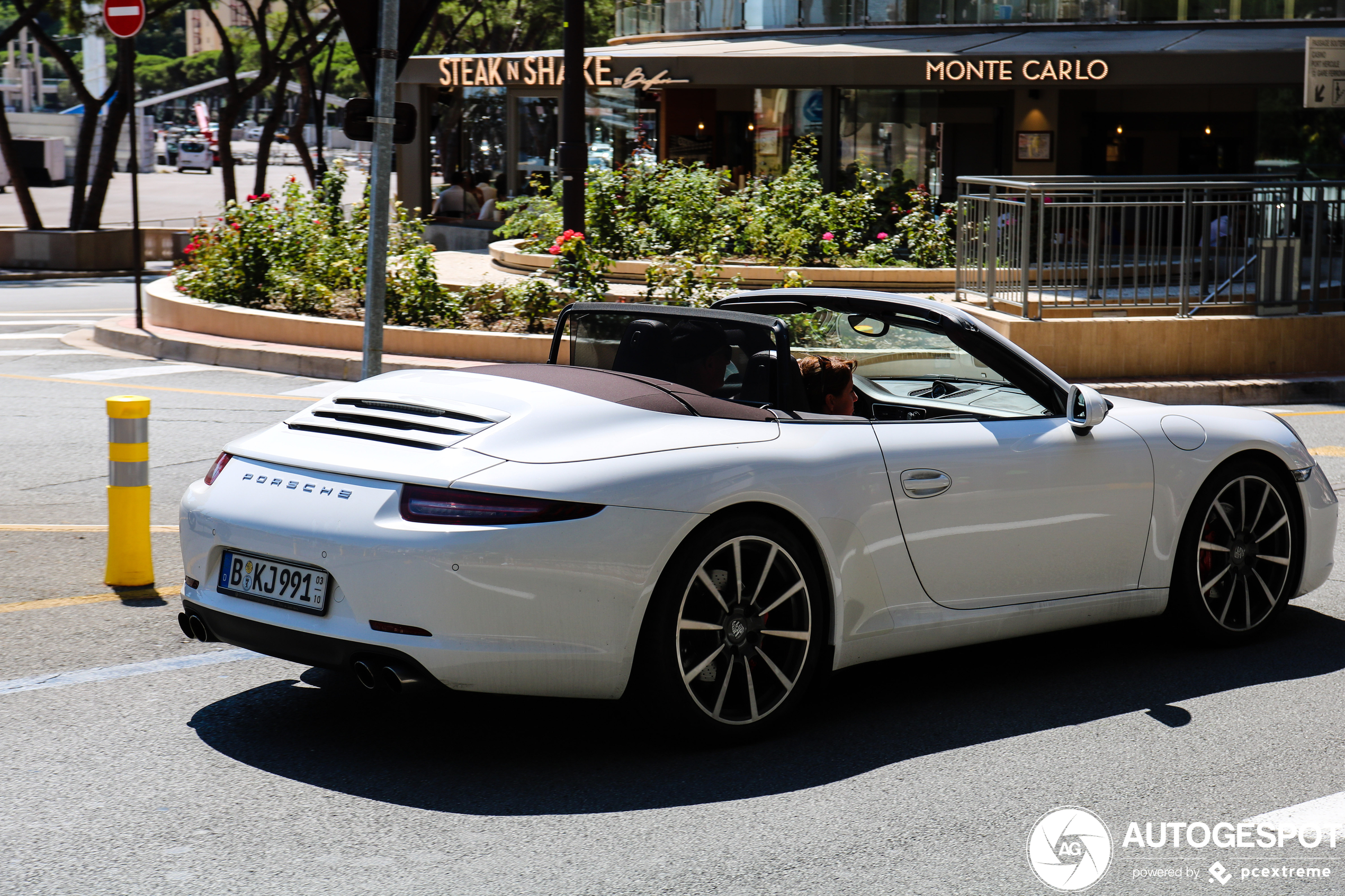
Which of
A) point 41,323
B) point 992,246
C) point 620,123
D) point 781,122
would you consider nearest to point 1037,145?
point 781,122

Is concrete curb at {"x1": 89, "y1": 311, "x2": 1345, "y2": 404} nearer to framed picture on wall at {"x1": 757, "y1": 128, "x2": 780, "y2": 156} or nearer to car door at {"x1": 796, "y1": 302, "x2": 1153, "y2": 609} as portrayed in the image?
car door at {"x1": 796, "y1": 302, "x2": 1153, "y2": 609}

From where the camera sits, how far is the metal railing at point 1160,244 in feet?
45.8

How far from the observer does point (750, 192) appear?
68.6ft

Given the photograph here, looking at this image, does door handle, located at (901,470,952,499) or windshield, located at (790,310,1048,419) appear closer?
door handle, located at (901,470,952,499)

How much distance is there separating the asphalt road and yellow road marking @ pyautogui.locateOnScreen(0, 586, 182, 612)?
28mm

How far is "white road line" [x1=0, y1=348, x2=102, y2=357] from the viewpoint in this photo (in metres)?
16.4

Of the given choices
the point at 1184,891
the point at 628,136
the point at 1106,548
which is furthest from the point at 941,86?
the point at 1184,891

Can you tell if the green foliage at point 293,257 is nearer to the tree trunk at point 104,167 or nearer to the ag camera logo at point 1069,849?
the tree trunk at point 104,167

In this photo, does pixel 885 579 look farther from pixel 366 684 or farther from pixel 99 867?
pixel 99 867

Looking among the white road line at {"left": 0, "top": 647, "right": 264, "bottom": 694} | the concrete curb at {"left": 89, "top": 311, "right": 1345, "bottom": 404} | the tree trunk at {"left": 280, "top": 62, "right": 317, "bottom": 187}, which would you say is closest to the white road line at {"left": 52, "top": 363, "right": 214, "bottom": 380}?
the concrete curb at {"left": 89, "top": 311, "right": 1345, "bottom": 404}

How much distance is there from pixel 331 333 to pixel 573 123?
3.62m

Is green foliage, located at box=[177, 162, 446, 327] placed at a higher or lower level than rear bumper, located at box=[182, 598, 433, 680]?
higher

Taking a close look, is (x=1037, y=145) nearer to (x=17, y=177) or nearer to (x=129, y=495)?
(x=17, y=177)

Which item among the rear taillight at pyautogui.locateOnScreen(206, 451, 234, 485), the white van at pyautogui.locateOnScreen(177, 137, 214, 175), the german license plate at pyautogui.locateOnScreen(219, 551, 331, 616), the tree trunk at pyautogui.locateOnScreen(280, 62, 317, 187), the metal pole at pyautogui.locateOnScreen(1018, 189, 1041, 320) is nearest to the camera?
the german license plate at pyautogui.locateOnScreen(219, 551, 331, 616)
